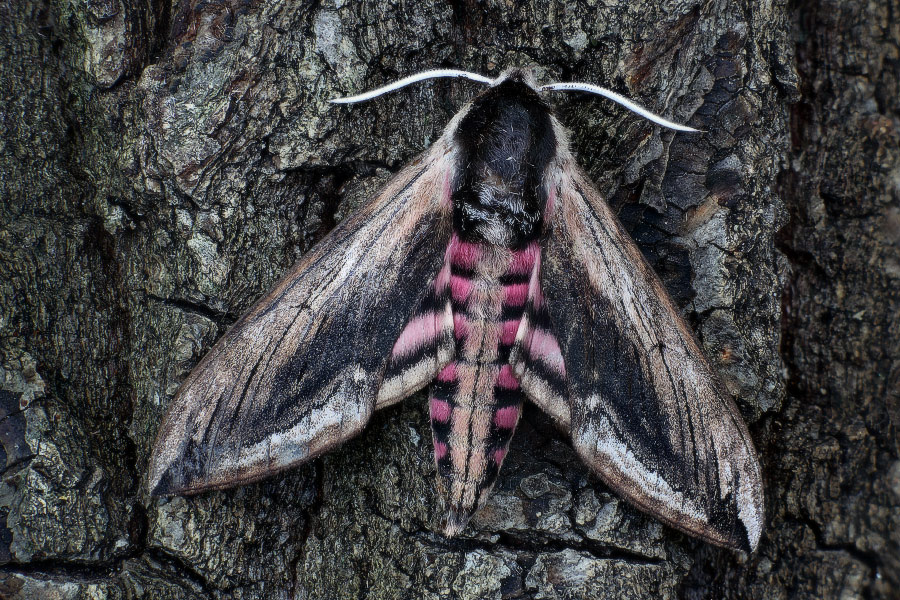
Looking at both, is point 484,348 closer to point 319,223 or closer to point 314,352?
point 314,352

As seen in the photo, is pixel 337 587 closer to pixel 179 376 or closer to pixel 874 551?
pixel 179 376

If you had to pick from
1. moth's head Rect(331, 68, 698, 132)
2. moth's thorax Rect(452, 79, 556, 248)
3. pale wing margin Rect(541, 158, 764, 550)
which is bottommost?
pale wing margin Rect(541, 158, 764, 550)

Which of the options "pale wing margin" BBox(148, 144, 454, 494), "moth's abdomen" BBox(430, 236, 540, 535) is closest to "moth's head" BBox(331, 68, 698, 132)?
"pale wing margin" BBox(148, 144, 454, 494)

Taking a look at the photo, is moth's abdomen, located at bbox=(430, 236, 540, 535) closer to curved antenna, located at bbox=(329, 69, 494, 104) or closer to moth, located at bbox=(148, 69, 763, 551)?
moth, located at bbox=(148, 69, 763, 551)

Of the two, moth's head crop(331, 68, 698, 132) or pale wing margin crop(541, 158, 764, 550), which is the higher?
moth's head crop(331, 68, 698, 132)

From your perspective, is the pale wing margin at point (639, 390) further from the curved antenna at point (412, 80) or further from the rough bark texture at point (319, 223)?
the curved antenna at point (412, 80)

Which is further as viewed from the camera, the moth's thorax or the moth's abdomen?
the moth's thorax
